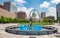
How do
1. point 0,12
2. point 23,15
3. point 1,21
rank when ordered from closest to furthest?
point 1,21
point 0,12
point 23,15

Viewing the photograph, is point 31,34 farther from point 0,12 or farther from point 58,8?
point 58,8

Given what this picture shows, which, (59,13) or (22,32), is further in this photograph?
(59,13)

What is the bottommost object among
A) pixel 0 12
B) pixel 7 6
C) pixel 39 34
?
pixel 39 34

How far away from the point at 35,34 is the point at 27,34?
902 millimetres

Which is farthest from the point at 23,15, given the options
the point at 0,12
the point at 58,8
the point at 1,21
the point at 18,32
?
the point at 18,32

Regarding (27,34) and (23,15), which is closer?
(27,34)

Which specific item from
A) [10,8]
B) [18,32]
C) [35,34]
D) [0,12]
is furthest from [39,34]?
[10,8]

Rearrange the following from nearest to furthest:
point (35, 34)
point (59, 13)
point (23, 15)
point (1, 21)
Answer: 1. point (35, 34)
2. point (1, 21)
3. point (59, 13)
4. point (23, 15)

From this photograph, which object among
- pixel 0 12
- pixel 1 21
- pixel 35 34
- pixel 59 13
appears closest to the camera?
pixel 35 34

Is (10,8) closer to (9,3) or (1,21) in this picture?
(9,3)

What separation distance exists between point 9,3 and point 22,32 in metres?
110

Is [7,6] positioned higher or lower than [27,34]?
higher

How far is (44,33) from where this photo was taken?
1332cm

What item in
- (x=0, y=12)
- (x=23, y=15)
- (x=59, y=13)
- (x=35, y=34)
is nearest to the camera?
(x=35, y=34)
